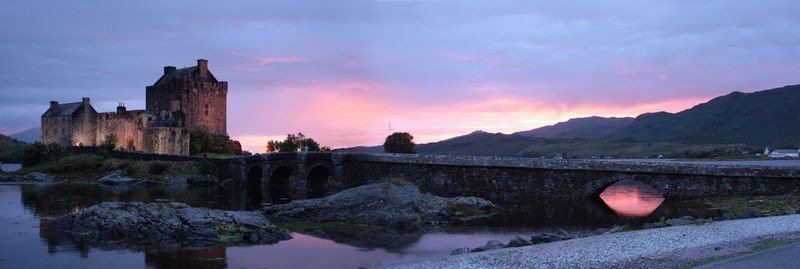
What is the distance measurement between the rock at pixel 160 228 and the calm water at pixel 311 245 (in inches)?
38.2

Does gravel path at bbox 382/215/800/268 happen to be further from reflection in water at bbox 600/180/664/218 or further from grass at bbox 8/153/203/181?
grass at bbox 8/153/203/181

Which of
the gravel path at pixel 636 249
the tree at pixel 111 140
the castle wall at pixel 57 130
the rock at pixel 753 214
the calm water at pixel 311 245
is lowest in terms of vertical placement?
the calm water at pixel 311 245

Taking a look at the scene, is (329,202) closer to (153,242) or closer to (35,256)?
(153,242)

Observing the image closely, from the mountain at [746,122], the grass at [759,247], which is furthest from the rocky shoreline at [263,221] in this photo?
the mountain at [746,122]

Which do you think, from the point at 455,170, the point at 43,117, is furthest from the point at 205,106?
the point at 455,170

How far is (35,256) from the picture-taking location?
1950 centimetres

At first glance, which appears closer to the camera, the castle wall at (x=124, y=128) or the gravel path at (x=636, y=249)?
the gravel path at (x=636, y=249)

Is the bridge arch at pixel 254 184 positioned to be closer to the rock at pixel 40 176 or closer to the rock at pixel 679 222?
the rock at pixel 40 176

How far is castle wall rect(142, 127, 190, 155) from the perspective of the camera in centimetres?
7000

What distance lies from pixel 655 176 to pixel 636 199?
21.1ft

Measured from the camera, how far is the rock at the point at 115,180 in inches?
2241

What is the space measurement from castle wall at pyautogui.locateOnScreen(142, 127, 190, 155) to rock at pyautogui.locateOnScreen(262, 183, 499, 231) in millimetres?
44127

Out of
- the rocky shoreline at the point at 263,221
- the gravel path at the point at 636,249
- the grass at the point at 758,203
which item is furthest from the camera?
the grass at the point at 758,203

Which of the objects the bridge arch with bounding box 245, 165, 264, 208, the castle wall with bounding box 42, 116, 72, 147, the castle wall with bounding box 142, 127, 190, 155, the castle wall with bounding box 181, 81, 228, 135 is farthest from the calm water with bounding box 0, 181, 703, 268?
the castle wall with bounding box 181, 81, 228, 135
